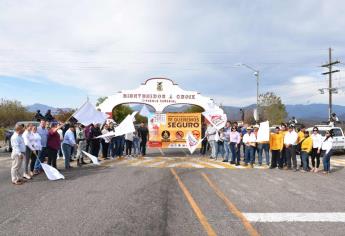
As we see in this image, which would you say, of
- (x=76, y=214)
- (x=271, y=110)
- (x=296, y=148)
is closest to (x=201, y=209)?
(x=76, y=214)

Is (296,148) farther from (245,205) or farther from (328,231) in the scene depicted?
(328,231)

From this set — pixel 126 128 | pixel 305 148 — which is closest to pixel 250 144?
pixel 305 148

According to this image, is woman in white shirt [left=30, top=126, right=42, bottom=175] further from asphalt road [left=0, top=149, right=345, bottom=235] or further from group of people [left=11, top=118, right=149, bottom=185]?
asphalt road [left=0, top=149, right=345, bottom=235]

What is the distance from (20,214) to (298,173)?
10.1 m

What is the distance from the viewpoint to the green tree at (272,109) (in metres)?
61.3

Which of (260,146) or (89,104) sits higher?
(89,104)

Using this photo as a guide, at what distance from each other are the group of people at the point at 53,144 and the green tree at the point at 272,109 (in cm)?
4335

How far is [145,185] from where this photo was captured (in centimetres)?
1093

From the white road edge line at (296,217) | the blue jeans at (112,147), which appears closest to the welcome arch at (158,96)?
the blue jeans at (112,147)

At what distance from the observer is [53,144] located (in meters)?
13.9

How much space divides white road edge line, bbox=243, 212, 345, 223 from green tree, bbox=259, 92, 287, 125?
54.6 meters

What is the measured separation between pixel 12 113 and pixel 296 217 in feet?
192

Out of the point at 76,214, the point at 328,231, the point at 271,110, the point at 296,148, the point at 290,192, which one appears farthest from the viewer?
the point at 271,110

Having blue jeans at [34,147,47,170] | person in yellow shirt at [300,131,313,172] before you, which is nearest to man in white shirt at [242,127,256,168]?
person in yellow shirt at [300,131,313,172]
